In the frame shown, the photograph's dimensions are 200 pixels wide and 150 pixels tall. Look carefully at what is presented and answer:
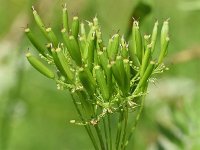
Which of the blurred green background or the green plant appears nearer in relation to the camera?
the green plant

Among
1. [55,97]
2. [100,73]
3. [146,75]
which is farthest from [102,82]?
[55,97]

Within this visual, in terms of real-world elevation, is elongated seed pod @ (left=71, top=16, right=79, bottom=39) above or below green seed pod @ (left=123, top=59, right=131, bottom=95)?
above

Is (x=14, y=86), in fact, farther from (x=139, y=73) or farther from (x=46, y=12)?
(x=139, y=73)

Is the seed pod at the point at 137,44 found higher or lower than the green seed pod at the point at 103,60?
higher

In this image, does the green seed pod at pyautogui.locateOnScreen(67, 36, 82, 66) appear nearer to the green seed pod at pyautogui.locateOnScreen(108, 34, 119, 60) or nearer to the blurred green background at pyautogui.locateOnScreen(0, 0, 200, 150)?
the green seed pod at pyautogui.locateOnScreen(108, 34, 119, 60)

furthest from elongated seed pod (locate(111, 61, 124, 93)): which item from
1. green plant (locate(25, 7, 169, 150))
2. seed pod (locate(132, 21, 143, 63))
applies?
seed pod (locate(132, 21, 143, 63))

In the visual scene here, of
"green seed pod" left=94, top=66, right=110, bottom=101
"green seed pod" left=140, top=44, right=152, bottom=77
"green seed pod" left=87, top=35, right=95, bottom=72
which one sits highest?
"green seed pod" left=87, top=35, right=95, bottom=72

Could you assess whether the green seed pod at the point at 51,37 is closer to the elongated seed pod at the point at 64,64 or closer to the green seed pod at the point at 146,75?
the elongated seed pod at the point at 64,64

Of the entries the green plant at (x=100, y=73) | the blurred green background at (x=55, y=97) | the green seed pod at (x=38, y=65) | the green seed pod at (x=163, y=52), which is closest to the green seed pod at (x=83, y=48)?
the green plant at (x=100, y=73)
